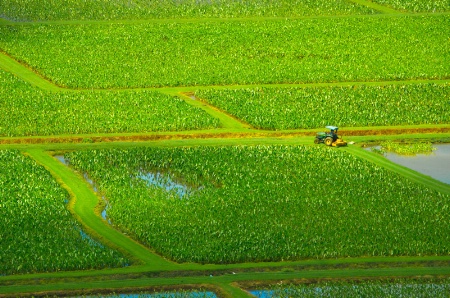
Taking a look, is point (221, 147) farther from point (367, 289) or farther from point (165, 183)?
point (367, 289)

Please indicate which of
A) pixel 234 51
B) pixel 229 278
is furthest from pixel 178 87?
pixel 229 278

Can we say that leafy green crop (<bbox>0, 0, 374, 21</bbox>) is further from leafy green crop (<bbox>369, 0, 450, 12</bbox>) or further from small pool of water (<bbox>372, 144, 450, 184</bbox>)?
small pool of water (<bbox>372, 144, 450, 184</bbox>)

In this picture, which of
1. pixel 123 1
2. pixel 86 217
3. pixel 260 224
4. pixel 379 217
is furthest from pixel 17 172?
pixel 123 1

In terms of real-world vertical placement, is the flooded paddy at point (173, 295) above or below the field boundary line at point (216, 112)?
below

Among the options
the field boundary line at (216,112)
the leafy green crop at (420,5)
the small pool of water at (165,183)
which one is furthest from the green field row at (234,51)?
the small pool of water at (165,183)

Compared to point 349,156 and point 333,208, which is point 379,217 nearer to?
point 333,208

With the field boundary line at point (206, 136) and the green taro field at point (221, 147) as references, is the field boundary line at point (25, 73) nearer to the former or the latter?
the green taro field at point (221, 147)
